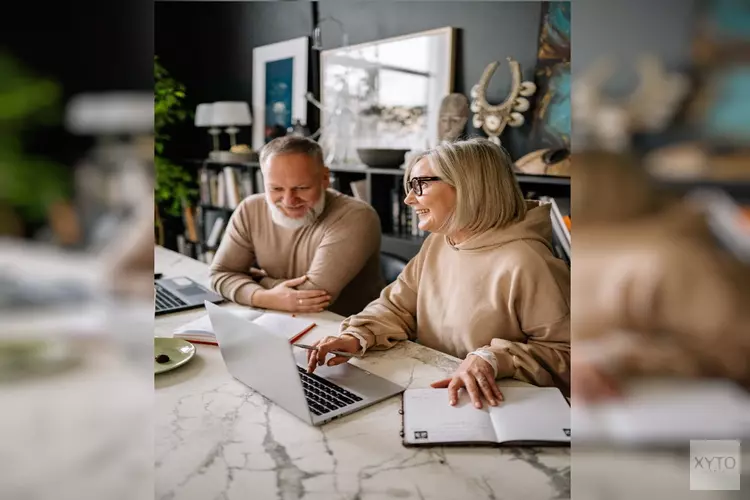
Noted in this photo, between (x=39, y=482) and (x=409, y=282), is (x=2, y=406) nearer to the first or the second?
(x=39, y=482)

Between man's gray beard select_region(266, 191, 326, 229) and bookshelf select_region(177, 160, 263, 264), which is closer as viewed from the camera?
man's gray beard select_region(266, 191, 326, 229)

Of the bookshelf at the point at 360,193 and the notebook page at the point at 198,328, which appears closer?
the notebook page at the point at 198,328

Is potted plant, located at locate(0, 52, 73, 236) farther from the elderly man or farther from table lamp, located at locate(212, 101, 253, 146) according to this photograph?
table lamp, located at locate(212, 101, 253, 146)

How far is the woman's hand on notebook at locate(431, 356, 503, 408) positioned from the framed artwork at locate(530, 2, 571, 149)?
5.20 feet

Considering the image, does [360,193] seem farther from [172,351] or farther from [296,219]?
[172,351]

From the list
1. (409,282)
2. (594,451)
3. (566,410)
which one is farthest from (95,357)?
(409,282)

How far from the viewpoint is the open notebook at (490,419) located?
0.96 metres

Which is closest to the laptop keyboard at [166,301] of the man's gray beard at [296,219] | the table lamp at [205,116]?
the man's gray beard at [296,219]

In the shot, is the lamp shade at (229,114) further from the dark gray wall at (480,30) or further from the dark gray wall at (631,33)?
the dark gray wall at (631,33)

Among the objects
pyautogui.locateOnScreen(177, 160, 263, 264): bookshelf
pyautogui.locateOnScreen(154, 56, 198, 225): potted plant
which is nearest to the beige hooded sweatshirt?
pyautogui.locateOnScreen(177, 160, 263, 264): bookshelf

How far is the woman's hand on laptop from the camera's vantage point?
132 centimetres

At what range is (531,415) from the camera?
3.43 ft

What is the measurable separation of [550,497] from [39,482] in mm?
637

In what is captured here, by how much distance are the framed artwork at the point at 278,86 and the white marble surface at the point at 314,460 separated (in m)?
2.99
